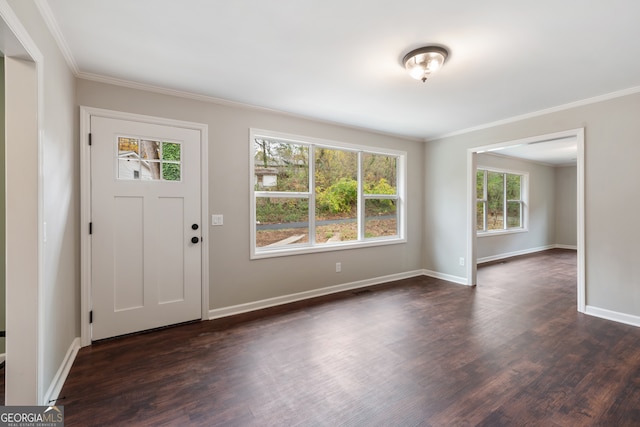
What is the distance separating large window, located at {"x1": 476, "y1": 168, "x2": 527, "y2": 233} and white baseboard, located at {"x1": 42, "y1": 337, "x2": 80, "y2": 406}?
688 cm

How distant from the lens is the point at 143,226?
282 centimetres

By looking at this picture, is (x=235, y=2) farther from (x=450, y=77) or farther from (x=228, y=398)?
(x=228, y=398)

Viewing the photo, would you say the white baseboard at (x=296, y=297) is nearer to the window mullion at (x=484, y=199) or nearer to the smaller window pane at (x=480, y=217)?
the smaller window pane at (x=480, y=217)

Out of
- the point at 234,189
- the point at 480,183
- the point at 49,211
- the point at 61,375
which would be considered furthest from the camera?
the point at 480,183

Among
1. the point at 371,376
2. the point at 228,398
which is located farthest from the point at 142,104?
the point at 371,376

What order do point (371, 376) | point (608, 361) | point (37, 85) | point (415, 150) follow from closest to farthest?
point (37, 85), point (371, 376), point (608, 361), point (415, 150)

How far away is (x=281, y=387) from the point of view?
199cm

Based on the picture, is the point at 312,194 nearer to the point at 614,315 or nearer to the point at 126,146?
the point at 126,146

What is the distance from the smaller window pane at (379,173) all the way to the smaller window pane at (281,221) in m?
1.24

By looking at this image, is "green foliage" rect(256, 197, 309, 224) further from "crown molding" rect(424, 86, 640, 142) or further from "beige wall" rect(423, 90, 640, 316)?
"beige wall" rect(423, 90, 640, 316)

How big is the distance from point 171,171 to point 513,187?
7.79 meters

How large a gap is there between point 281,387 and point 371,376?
2.19 ft

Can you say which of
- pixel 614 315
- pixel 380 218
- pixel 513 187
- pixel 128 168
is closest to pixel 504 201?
pixel 513 187

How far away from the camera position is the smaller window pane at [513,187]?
710 cm
